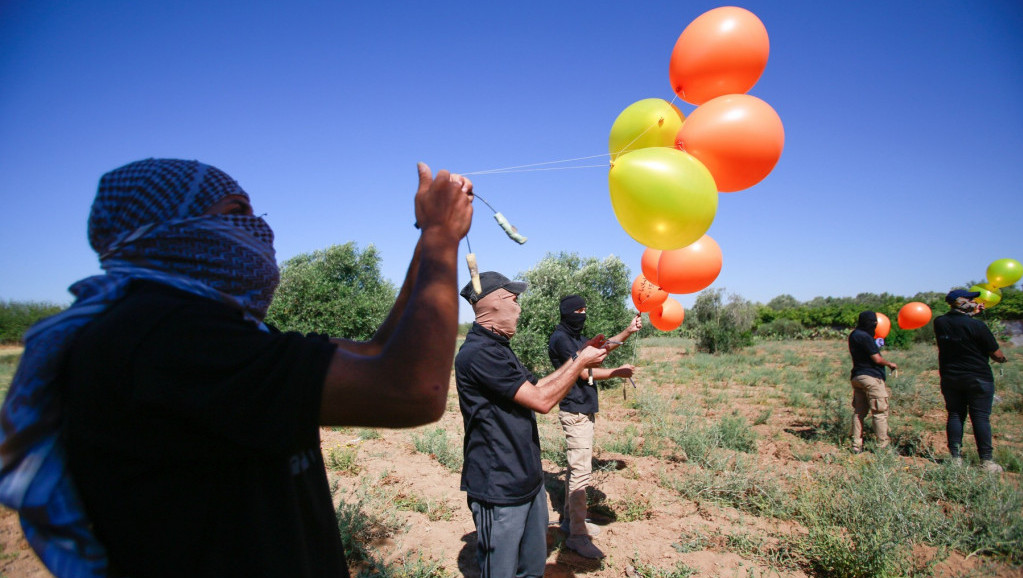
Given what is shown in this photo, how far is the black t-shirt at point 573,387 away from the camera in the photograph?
4.50m

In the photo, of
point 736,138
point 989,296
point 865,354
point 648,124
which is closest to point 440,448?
point 648,124

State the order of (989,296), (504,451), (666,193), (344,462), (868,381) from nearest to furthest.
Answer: (666,193)
(504,451)
(344,462)
(868,381)
(989,296)

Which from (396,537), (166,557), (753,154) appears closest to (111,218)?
(166,557)

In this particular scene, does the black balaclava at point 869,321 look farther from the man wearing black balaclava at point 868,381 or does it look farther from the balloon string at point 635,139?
the balloon string at point 635,139

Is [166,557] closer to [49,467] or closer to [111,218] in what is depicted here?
[49,467]

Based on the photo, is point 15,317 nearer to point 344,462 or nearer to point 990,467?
point 344,462

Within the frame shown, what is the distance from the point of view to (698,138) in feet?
8.88

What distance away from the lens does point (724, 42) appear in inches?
113

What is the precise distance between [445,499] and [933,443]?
23.9ft

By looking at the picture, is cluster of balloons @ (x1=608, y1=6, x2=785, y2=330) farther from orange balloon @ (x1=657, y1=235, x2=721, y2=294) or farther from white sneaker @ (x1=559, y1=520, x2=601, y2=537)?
white sneaker @ (x1=559, y1=520, x2=601, y2=537)

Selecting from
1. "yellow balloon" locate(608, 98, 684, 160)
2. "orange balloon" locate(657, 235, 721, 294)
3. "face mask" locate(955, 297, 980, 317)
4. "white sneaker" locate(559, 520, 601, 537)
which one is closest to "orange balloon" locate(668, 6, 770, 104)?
"yellow balloon" locate(608, 98, 684, 160)

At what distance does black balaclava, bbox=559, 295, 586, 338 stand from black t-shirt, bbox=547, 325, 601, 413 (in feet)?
0.22

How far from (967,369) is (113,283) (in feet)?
25.4

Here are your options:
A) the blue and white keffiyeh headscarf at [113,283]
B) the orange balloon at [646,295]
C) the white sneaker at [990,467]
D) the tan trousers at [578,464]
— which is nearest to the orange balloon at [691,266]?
the orange balloon at [646,295]
